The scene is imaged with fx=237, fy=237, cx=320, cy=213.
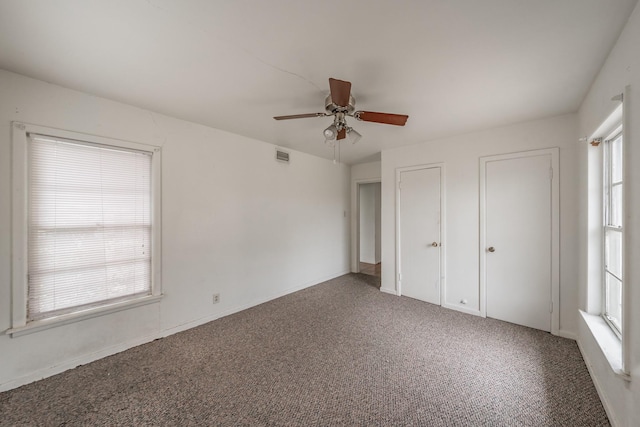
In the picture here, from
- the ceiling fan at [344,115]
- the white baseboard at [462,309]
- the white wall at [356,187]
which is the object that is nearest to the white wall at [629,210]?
the ceiling fan at [344,115]

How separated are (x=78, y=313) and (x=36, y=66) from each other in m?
1.98

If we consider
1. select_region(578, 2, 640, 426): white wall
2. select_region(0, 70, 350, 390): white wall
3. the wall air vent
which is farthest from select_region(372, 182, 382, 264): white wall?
select_region(578, 2, 640, 426): white wall

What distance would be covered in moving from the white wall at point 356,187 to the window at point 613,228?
3.18 meters

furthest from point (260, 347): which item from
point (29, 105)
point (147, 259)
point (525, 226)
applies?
point (525, 226)

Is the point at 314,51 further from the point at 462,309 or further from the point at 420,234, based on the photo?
the point at 462,309

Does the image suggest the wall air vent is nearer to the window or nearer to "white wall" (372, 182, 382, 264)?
"white wall" (372, 182, 382, 264)

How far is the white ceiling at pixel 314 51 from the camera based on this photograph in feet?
4.10

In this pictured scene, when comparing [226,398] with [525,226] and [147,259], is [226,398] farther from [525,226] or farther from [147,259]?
[525,226]

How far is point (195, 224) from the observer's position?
112 inches

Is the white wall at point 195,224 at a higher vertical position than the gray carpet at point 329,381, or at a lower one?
higher

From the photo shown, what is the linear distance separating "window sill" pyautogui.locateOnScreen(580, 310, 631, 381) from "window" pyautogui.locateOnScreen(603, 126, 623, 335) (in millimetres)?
53

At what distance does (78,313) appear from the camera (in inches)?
81.6

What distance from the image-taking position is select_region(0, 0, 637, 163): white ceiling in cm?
125

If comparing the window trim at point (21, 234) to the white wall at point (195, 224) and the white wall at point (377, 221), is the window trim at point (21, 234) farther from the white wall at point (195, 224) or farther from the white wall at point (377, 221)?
the white wall at point (377, 221)
